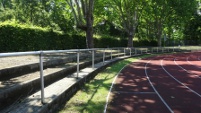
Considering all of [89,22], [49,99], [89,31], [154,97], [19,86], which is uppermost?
[89,22]

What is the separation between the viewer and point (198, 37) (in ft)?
215

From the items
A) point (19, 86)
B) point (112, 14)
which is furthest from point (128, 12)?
point (19, 86)

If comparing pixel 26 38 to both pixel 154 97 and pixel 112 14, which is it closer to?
pixel 154 97

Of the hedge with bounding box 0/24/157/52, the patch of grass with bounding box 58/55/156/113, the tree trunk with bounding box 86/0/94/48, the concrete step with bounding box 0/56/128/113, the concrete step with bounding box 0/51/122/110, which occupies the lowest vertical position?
the patch of grass with bounding box 58/55/156/113

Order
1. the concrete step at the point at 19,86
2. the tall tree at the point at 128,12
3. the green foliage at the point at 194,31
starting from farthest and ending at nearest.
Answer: the green foliage at the point at 194,31 < the tall tree at the point at 128,12 < the concrete step at the point at 19,86

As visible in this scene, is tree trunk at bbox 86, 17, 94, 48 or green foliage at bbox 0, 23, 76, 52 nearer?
green foliage at bbox 0, 23, 76, 52

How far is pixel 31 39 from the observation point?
55.5 ft

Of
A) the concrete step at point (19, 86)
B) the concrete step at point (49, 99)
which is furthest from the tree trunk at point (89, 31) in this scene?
the concrete step at point (19, 86)

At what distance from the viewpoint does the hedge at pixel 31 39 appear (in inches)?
573

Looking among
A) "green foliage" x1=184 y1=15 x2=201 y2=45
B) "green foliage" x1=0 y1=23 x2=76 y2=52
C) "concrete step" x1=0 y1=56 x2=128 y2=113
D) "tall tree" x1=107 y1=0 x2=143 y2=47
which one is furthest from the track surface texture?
"green foliage" x1=184 y1=15 x2=201 y2=45

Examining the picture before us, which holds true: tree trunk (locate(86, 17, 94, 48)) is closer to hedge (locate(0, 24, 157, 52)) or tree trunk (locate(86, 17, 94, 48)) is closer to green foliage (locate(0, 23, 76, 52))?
hedge (locate(0, 24, 157, 52))

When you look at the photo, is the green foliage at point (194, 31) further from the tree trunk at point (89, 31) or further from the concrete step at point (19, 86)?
the concrete step at point (19, 86)

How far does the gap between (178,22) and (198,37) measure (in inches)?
936

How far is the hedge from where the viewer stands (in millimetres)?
14547
